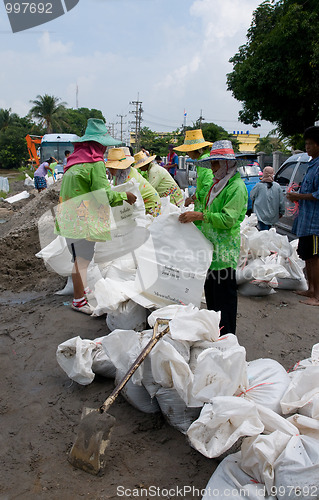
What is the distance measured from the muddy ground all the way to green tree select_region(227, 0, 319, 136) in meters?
13.8

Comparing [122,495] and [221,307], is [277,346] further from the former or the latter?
[122,495]

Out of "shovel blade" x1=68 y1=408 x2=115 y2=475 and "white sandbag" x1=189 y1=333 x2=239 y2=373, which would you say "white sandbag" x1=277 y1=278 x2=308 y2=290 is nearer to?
"white sandbag" x1=189 y1=333 x2=239 y2=373

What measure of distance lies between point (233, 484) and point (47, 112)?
5388cm

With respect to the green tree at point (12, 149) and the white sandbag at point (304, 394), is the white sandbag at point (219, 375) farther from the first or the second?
the green tree at point (12, 149)

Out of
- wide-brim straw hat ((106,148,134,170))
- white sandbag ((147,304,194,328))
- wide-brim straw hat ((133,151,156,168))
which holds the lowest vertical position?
white sandbag ((147,304,194,328))

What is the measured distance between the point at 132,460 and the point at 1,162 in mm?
50904

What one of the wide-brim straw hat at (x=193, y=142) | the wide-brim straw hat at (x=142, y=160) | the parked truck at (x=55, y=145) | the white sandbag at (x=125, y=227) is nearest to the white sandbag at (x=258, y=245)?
the wide-brim straw hat at (x=193, y=142)

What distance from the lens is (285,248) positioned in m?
4.59

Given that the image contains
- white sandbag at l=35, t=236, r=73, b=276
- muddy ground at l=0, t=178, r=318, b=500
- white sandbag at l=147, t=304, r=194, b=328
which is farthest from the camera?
white sandbag at l=35, t=236, r=73, b=276

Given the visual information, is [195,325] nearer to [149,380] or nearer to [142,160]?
[149,380]

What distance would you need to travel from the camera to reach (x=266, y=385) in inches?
84.3

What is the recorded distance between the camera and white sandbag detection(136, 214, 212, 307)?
9.15 feet

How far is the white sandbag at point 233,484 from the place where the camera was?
5.41ft

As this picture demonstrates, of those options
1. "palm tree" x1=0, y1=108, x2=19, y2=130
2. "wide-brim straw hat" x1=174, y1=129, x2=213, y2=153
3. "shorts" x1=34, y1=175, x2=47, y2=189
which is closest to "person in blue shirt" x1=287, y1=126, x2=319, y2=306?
"wide-brim straw hat" x1=174, y1=129, x2=213, y2=153
